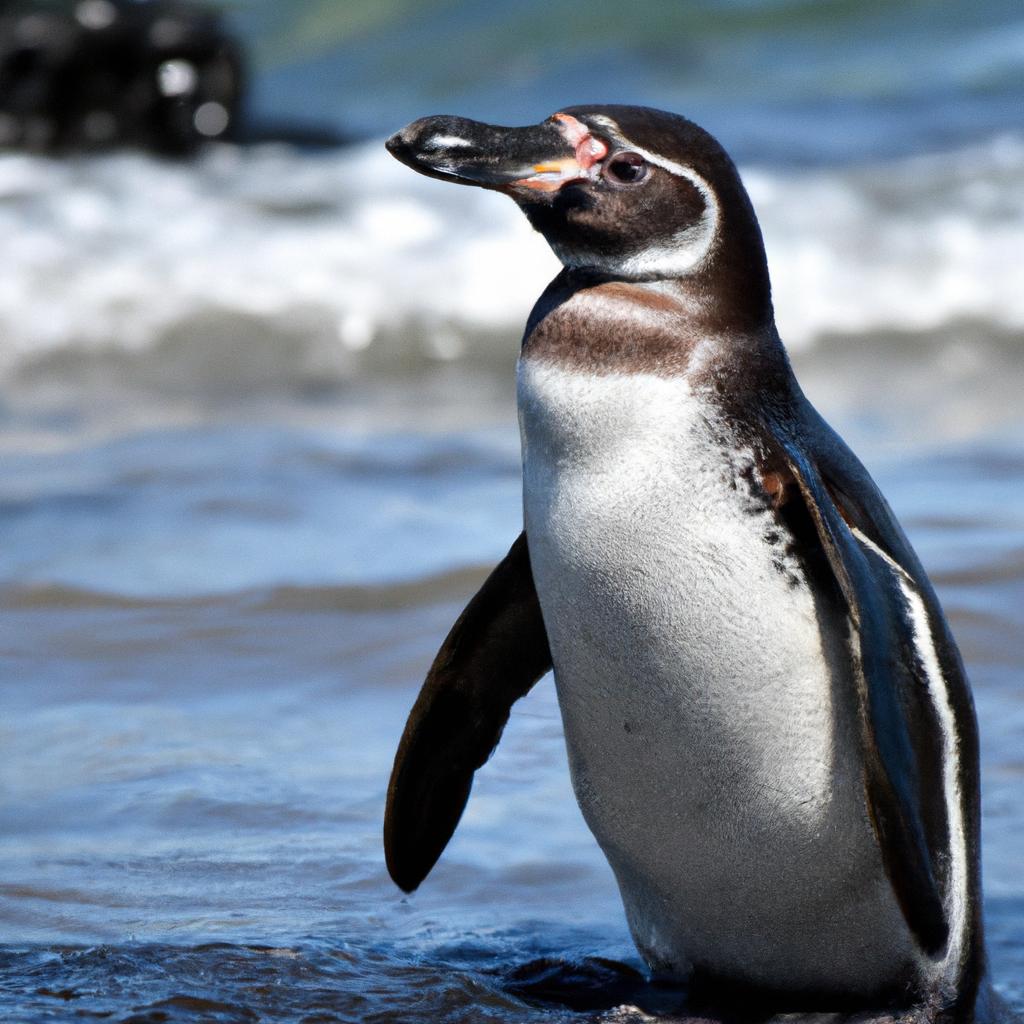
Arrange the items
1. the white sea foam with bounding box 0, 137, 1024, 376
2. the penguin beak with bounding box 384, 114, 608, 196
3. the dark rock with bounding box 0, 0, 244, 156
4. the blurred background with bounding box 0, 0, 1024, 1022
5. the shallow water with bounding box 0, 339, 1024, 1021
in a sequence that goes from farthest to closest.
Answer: the dark rock with bounding box 0, 0, 244, 156
the white sea foam with bounding box 0, 137, 1024, 376
the blurred background with bounding box 0, 0, 1024, 1022
the shallow water with bounding box 0, 339, 1024, 1021
the penguin beak with bounding box 384, 114, 608, 196

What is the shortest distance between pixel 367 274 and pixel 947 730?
6.69 meters

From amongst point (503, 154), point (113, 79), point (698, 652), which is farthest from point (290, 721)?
point (113, 79)

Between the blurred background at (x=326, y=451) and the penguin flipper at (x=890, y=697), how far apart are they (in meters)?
0.52

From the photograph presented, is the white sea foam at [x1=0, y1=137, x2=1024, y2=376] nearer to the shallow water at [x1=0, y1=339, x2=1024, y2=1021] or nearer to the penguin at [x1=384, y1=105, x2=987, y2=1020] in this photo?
the shallow water at [x1=0, y1=339, x2=1024, y2=1021]

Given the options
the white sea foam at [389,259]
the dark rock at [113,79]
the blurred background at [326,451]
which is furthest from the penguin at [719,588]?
the dark rock at [113,79]

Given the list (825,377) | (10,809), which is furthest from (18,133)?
(10,809)

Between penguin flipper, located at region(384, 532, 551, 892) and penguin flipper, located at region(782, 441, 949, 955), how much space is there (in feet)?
1.72

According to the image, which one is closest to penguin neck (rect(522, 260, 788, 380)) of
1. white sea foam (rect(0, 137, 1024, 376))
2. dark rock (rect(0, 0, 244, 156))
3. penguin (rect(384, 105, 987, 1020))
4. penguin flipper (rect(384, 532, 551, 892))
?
penguin (rect(384, 105, 987, 1020))

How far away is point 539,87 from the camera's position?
14641mm

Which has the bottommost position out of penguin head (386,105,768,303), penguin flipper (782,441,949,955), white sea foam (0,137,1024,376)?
white sea foam (0,137,1024,376)

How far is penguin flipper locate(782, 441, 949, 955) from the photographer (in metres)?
2.22

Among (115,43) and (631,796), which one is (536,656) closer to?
(631,796)

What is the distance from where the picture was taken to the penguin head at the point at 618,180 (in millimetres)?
2320

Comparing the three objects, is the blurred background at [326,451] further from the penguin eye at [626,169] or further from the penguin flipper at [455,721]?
the penguin eye at [626,169]
